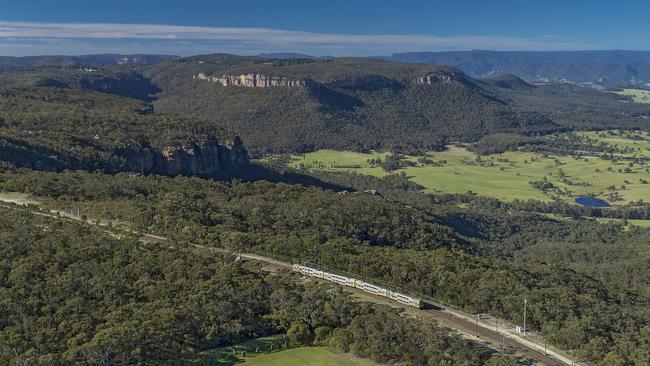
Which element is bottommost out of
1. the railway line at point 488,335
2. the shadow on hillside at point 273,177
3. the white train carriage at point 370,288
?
the shadow on hillside at point 273,177

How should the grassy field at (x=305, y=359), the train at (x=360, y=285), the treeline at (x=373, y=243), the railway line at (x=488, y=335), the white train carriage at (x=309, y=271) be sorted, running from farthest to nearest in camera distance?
the white train carriage at (x=309, y=271)
the train at (x=360, y=285)
the treeline at (x=373, y=243)
the railway line at (x=488, y=335)
the grassy field at (x=305, y=359)

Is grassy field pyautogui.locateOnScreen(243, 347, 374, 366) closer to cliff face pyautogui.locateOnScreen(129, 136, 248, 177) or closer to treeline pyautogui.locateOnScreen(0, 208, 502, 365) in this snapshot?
treeline pyautogui.locateOnScreen(0, 208, 502, 365)

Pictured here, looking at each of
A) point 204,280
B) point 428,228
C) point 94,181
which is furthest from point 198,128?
point 204,280

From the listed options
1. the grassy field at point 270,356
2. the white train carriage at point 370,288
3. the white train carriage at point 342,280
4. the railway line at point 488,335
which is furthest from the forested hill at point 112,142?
the railway line at point 488,335

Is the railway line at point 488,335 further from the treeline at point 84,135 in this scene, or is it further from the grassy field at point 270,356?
the treeline at point 84,135

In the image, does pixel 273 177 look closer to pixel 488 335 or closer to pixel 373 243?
pixel 373 243
